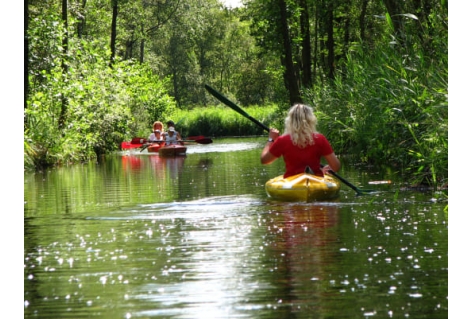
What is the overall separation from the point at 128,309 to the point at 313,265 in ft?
6.11

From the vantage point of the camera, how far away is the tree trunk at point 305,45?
3809 cm

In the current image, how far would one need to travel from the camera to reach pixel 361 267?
7.05 meters

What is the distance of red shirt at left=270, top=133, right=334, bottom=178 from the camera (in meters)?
11.9

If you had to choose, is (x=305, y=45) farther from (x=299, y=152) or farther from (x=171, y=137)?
(x=299, y=152)

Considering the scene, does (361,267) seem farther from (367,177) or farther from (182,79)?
(182,79)

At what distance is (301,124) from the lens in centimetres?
1170

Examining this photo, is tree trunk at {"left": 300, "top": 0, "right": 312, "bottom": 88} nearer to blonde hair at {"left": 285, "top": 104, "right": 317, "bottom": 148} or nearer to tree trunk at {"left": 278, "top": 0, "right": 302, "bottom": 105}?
tree trunk at {"left": 278, "top": 0, "right": 302, "bottom": 105}

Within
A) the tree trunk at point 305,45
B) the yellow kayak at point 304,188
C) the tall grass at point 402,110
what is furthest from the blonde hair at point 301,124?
the tree trunk at point 305,45

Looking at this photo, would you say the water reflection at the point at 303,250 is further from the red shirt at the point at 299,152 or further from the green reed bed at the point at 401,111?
the green reed bed at the point at 401,111

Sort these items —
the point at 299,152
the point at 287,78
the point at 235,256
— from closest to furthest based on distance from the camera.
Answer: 1. the point at 235,256
2. the point at 299,152
3. the point at 287,78

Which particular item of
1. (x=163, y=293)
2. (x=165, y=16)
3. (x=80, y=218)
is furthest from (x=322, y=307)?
(x=165, y=16)

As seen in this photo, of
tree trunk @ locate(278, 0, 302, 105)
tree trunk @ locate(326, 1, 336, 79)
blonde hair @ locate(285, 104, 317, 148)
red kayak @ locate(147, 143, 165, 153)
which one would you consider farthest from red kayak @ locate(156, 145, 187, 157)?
blonde hair @ locate(285, 104, 317, 148)

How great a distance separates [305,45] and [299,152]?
88.8 ft

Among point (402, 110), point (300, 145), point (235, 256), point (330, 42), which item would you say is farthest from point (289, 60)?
point (235, 256)
